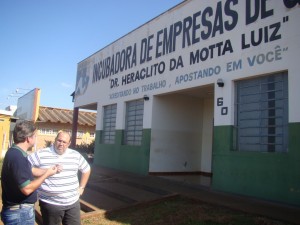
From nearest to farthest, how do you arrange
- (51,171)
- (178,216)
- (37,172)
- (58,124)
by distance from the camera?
1. (51,171)
2. (37,172)
3. (178,216)
4. (58,124)

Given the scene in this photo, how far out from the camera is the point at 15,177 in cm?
342

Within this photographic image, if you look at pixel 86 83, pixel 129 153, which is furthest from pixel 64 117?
pixel 129 153

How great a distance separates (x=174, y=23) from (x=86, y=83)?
770 centimetres

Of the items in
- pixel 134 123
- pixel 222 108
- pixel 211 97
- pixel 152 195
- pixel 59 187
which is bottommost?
pixel 152 195

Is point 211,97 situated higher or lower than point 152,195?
higher

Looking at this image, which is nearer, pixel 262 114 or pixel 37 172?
pixel 37 172

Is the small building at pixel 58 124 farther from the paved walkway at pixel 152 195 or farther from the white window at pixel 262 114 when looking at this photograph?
the white window at pixel 262 114

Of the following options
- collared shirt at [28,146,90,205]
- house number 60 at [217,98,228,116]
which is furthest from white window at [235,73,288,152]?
collared shirt at [28,146,90,205]

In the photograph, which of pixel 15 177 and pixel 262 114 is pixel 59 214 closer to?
pixel 15 177

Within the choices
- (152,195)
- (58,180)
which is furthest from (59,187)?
(152,195)

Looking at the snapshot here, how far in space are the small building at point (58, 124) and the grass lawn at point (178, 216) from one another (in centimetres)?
1652

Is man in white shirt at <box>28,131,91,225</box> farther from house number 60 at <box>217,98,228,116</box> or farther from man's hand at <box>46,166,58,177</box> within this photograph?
house number 60 at <box>217,98,228,116</box>

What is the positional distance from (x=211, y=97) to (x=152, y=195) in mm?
5027

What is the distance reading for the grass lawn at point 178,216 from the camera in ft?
20.7
